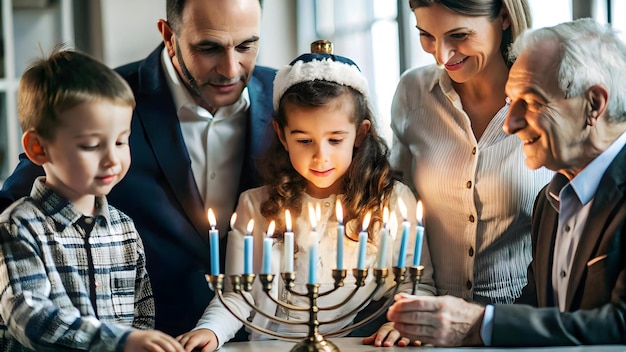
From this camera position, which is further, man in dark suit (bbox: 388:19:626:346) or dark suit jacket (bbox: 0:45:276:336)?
dark suit jacket (bbox: 0:45:276:336)

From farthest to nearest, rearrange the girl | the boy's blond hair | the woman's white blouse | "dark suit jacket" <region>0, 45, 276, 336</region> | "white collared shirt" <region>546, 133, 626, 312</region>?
"dark suit jacket" <region>0, 45, 276, 336</region>
the woman's white blouse
the girl
"white collared shirt" <region>546, 133, 626, 312</region>
the boy's blond hair

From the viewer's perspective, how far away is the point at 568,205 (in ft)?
7.91

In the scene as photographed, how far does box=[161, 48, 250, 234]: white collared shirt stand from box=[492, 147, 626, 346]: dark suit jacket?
109 cm

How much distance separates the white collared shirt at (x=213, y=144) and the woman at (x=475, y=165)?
591mm

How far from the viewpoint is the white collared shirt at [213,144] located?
3.03m

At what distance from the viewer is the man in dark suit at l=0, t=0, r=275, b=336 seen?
9.43 feet

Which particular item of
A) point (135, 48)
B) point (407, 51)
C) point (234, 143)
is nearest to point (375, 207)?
point (234, 143)

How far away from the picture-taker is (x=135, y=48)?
5602 mm

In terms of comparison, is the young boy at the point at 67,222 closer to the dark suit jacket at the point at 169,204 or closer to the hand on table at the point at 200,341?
the hand on table at the point at 200,341

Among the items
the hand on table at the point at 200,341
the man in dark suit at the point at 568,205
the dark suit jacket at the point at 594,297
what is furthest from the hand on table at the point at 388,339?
the hand on table at the point at 200,341

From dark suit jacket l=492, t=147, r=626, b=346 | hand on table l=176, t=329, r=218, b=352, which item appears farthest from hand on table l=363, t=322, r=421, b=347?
hand on table l=176, t=329, r=218, b=352

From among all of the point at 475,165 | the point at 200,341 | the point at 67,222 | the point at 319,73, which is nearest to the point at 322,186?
the point at 319,73

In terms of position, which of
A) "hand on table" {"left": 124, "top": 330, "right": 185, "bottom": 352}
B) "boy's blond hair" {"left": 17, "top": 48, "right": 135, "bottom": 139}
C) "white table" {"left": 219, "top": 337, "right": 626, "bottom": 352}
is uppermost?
"boy's blond hair" {"left": 17, "top": 48, "right": 135, "bottom": 139}

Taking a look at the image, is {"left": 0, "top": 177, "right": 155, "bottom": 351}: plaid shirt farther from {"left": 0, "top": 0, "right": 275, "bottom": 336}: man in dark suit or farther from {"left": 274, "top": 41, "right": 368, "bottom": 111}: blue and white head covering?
{"left": 274, "top": 41, "right": 368, "bottom": 111}: blue and white head covering
